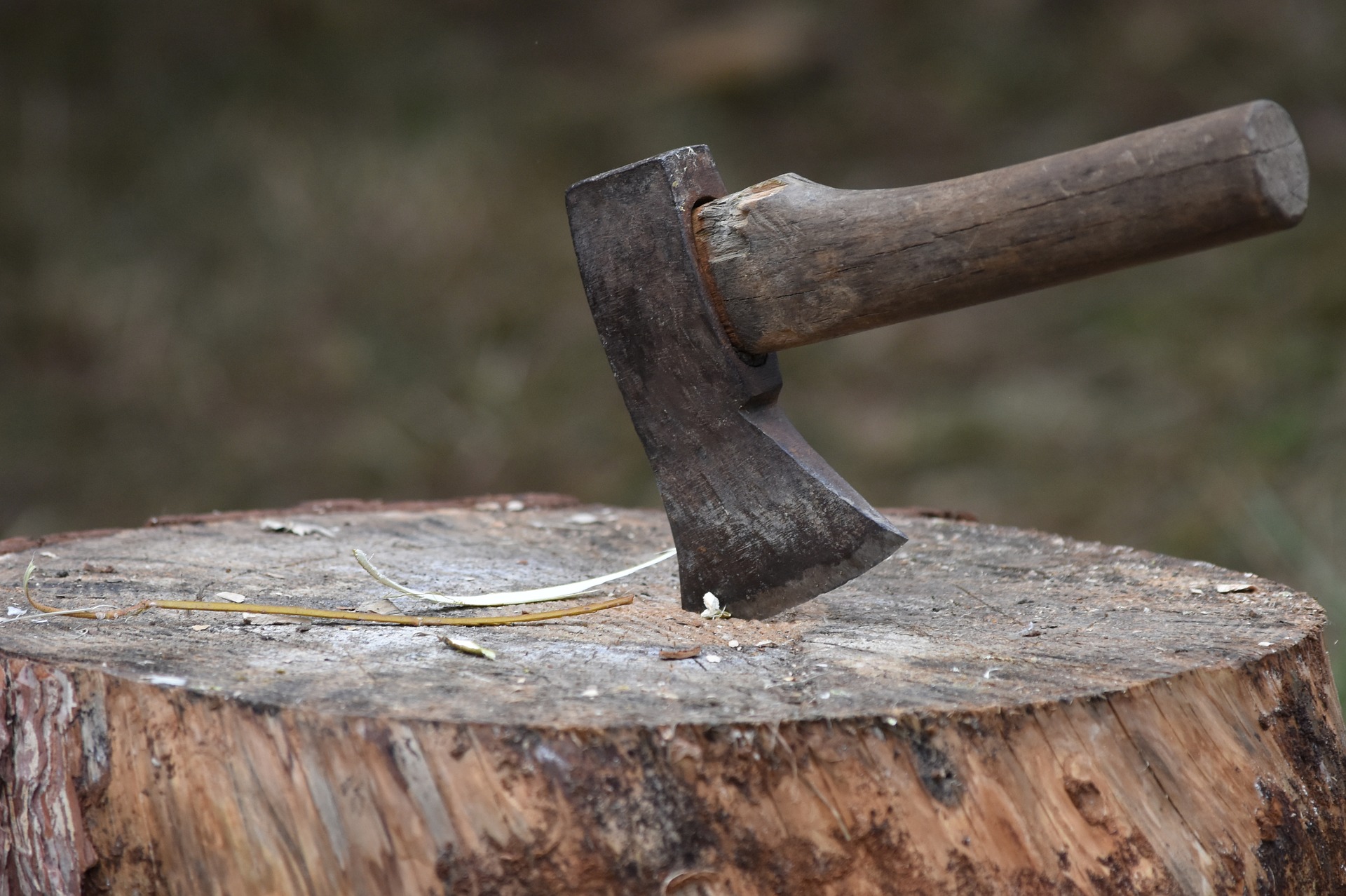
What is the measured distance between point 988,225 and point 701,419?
42 centimetres

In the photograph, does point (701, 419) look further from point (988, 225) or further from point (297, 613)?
point (297, 613)

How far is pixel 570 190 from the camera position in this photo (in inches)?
57.2

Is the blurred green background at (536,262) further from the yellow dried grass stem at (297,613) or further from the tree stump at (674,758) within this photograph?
the yellow dried grass stem at (297,613)

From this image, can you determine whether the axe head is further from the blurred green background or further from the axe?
the blurred green background

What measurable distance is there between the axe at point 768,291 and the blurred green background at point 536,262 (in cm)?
256

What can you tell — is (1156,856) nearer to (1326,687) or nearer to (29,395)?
(1326,687)

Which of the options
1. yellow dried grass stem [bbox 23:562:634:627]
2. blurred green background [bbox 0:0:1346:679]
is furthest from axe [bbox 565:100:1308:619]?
blurred green background [bbox 0:0:1346:679]

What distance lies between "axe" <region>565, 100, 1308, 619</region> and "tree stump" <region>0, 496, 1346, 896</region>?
0.11 meters

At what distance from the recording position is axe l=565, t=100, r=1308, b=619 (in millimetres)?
1208

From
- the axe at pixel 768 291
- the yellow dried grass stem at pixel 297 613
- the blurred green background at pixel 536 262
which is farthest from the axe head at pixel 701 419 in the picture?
the blurred green background at pixel 536 262

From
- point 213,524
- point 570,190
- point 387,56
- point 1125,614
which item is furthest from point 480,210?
point 1125,614

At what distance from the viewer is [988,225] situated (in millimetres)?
1219

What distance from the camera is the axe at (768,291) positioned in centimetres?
121

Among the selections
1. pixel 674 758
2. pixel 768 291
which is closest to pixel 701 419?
pixel 768 291
